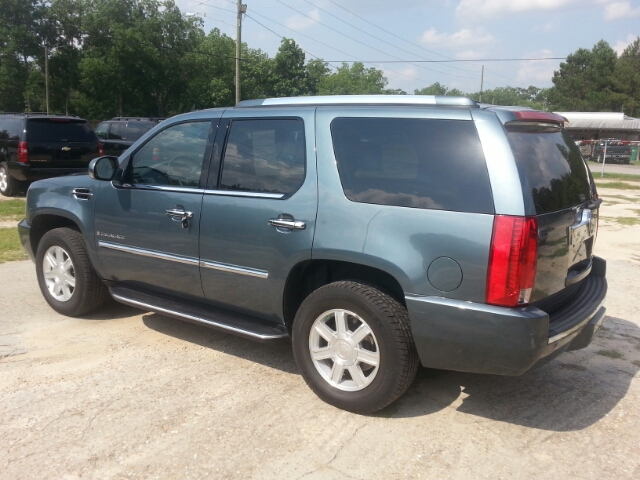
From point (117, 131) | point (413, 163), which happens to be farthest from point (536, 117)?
point (117, 131)

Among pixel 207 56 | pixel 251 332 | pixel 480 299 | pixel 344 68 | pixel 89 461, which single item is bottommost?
pixel 89 461

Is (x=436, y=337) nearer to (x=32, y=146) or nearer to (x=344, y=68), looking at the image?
(x=32, y=146)

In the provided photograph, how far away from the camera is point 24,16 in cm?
4397

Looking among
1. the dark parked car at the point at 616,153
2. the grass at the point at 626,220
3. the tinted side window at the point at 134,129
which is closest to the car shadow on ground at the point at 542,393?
the grass at the point at 626,220

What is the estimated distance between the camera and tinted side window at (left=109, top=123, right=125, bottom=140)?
17711 millimetres

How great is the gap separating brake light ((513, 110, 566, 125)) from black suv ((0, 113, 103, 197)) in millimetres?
11331

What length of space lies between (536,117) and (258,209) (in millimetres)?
1810

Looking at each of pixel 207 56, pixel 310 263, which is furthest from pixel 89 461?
pixel 207 56

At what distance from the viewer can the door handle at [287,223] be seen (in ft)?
12.6

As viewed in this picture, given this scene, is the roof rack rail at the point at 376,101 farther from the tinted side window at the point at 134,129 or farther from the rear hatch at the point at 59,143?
the tinted side window at the point at 134,129

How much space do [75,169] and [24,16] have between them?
37.6 metres

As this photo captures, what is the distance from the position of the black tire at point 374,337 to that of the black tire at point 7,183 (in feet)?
37.5

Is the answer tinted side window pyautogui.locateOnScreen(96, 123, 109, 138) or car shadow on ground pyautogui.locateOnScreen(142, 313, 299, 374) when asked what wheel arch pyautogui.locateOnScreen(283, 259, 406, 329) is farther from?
tinted side window pyautogui.locateOnScreen(96, 123, 109, 138)

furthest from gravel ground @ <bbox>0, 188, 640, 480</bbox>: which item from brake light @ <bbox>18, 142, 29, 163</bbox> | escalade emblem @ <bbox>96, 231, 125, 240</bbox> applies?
brake light @ <bbox>18, 142, 29, 163</bbox>
